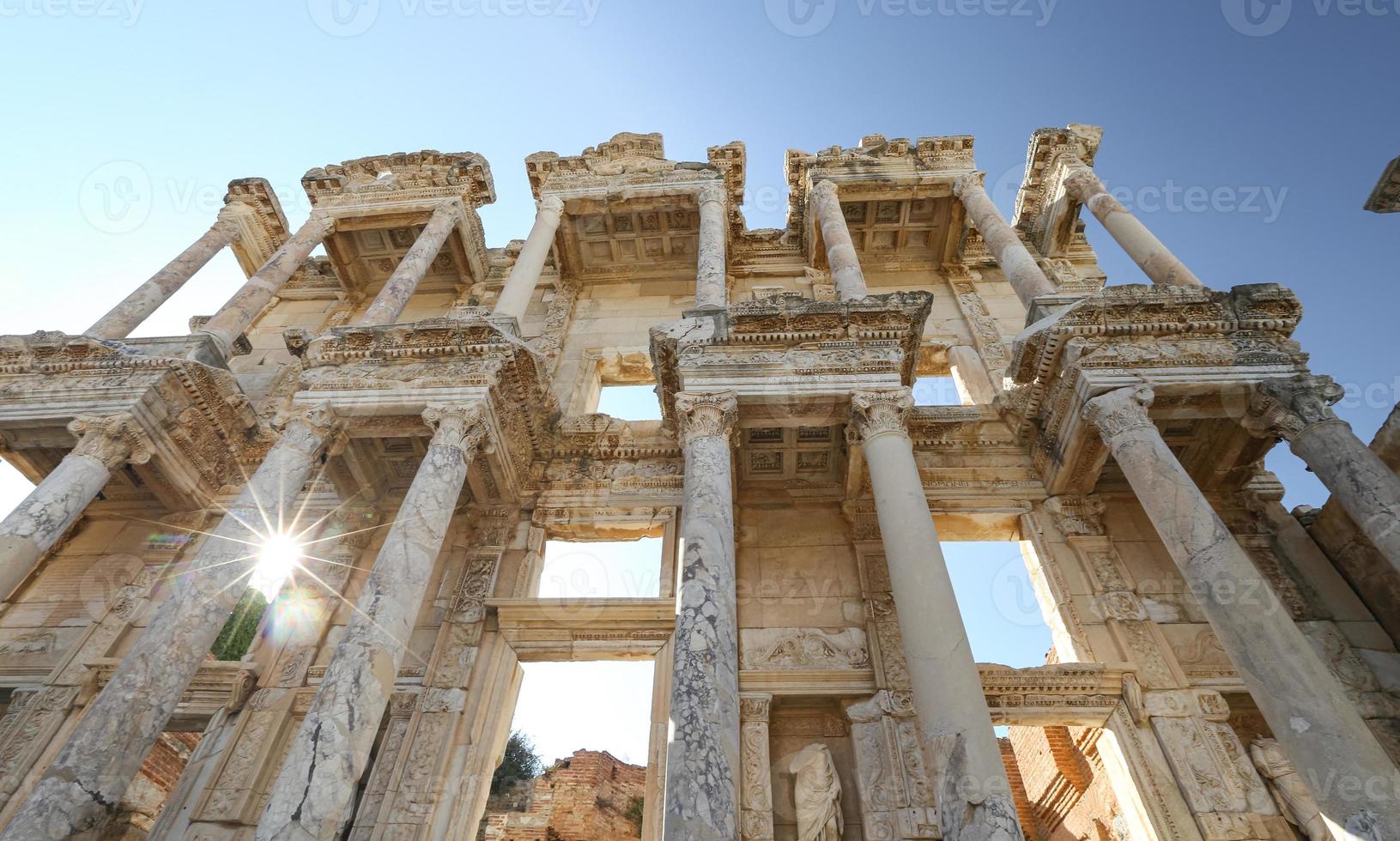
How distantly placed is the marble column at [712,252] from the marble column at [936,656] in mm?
3562

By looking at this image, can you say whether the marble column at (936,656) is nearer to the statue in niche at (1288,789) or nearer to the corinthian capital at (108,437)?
the statue in niche at (1288,789)

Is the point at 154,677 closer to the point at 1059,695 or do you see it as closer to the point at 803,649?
the point at 803,649

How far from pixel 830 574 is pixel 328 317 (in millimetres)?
13922

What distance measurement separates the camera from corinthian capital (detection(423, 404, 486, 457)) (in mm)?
9992

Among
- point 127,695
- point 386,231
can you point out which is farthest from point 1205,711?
point 386,231

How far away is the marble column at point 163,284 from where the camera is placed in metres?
12.6

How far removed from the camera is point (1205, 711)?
356 inches

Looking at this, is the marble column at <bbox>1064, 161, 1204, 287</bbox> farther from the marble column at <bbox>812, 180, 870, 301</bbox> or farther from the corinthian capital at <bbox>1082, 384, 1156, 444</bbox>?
the marble column at <bbox>812, 180, 870, 301</bbox>

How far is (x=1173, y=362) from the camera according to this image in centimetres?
1010

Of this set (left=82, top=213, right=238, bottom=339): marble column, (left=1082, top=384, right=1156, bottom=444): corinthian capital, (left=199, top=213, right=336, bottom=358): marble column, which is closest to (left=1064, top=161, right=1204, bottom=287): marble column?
(left=1082, top=384, right=1156, bottom=444): corinthian capital

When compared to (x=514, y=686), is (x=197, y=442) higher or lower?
higher

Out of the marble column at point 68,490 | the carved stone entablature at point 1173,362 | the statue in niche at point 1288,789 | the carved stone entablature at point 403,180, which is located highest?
the carved stone entablature at point 403,180

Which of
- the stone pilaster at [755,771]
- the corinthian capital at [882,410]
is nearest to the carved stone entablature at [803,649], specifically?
the stone pilaster at [755,771]

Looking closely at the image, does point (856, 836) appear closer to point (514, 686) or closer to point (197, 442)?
point (514, 686)
